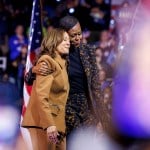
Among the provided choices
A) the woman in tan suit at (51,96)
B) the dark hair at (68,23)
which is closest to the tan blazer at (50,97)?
the woman in tan suit at (51,96)

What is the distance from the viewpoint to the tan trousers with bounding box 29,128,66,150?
4.32 meters

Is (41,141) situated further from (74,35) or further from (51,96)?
(74,35)

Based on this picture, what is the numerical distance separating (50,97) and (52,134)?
12.1 inches

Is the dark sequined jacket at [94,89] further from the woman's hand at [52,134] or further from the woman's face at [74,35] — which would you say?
the woman's hand at [52,134]

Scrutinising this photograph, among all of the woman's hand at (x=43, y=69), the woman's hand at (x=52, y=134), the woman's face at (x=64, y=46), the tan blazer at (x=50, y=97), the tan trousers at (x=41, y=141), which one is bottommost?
the tan trousers at (x=41, y=141)

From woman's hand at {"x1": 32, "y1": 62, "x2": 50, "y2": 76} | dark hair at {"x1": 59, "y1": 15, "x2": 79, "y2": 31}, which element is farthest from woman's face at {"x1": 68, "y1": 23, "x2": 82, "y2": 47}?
woman's hand at {"x1": 32, "y1": 62, "x2": 50, "y2": 76}

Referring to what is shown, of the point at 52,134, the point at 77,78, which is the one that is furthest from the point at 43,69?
the point at 52,134

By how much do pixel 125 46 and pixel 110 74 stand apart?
2.87 ft

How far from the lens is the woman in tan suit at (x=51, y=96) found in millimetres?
4168

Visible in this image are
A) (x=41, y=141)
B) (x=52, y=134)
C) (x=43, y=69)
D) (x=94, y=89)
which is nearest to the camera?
(x=52, y=134)

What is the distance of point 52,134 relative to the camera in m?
4.10

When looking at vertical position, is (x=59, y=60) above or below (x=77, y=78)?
above

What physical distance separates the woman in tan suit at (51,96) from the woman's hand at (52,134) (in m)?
0.03

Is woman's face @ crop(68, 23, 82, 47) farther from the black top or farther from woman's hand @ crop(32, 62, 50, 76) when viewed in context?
woman's hand @ crop(32, 62, 50, 76)
